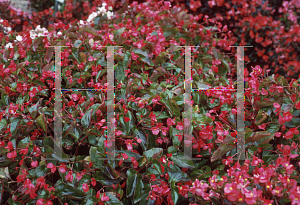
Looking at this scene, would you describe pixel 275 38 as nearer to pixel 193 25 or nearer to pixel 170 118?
pixel 193 25

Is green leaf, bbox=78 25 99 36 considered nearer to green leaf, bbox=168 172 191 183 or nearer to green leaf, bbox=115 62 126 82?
green leaf, bbox=115 62 126 82

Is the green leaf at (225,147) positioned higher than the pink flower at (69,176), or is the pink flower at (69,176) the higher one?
the green leaf at (225,147)

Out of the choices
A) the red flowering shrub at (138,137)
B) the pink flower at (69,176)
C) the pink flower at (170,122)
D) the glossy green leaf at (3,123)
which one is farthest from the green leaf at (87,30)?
the pink flower at (69,176)

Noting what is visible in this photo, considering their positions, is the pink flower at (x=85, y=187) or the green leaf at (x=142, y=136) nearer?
the pink flower at (x=85, y=187)

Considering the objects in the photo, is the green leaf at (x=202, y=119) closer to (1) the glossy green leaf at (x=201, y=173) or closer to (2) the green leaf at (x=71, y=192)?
(1) the glossy green leaf at (x=201, y=173)

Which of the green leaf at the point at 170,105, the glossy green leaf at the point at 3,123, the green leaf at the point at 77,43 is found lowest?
the glossy green leaf at the point at 3,123

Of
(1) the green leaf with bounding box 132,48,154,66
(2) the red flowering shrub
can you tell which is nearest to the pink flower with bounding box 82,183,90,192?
(2) the red flowering shrub

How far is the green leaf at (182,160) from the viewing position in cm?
107

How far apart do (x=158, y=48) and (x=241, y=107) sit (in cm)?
57

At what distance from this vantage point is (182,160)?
1081mm

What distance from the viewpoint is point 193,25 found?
1.86m

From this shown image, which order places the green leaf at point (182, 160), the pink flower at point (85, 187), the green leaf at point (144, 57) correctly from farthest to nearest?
the green leaf at point (144, 57), the green leaf at point (182, 160), the pink flower at point (85, 187)

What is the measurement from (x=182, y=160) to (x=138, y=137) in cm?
22

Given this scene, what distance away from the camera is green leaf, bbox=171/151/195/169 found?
107 cm
